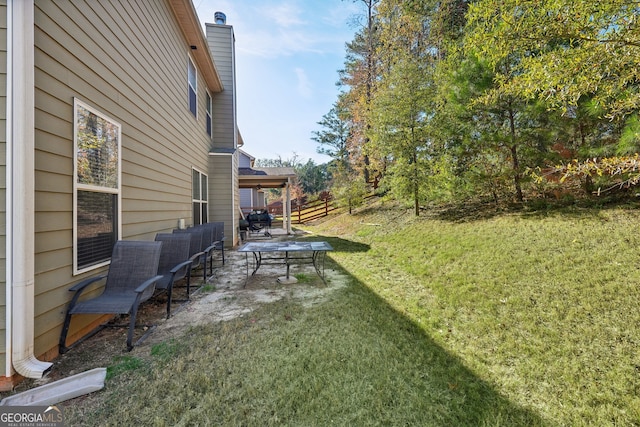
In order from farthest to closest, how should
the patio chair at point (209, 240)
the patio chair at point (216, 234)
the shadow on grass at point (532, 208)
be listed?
the patio chair at point (216, 234) < the shadow on grass at point (532, 208) < the patio chair at point (209, 240)

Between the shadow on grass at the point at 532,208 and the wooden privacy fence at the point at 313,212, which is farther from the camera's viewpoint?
the wooden privacy fence at the point at 313,212

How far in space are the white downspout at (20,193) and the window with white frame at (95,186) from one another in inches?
24.2

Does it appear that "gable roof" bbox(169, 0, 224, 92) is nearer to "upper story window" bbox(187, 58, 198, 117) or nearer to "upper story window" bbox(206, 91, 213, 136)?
"upper story window" bbox(187, 58, 198, 117)

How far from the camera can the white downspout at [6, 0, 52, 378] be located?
1899 millimetres

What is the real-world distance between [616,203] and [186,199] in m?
9.19

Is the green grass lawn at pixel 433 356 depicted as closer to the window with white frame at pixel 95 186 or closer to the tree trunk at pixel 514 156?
the window with white frame at pixel 95 186

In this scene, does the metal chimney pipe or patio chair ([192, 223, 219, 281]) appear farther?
the metal chimney pipe

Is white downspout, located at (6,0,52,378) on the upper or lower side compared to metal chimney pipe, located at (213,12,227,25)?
lower

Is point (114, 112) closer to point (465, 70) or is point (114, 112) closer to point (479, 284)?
point (479, 284)

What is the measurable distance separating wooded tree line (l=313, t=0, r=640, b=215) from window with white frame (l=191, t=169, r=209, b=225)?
5.72 m

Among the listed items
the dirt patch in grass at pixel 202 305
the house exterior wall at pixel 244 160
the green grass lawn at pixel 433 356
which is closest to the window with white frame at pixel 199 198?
the dirt patch in grass at pixel 202 305

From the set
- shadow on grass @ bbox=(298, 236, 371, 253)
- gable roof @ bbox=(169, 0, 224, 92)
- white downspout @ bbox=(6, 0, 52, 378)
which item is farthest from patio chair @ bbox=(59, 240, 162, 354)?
shadow on grass @ bbox=(298, 236, 371, 253)

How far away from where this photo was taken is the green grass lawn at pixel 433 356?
5.84 feet

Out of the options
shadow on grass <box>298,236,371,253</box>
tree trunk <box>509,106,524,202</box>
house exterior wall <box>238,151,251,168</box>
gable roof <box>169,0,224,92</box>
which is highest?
house exterior wall <box>238,151,251,168</box>
